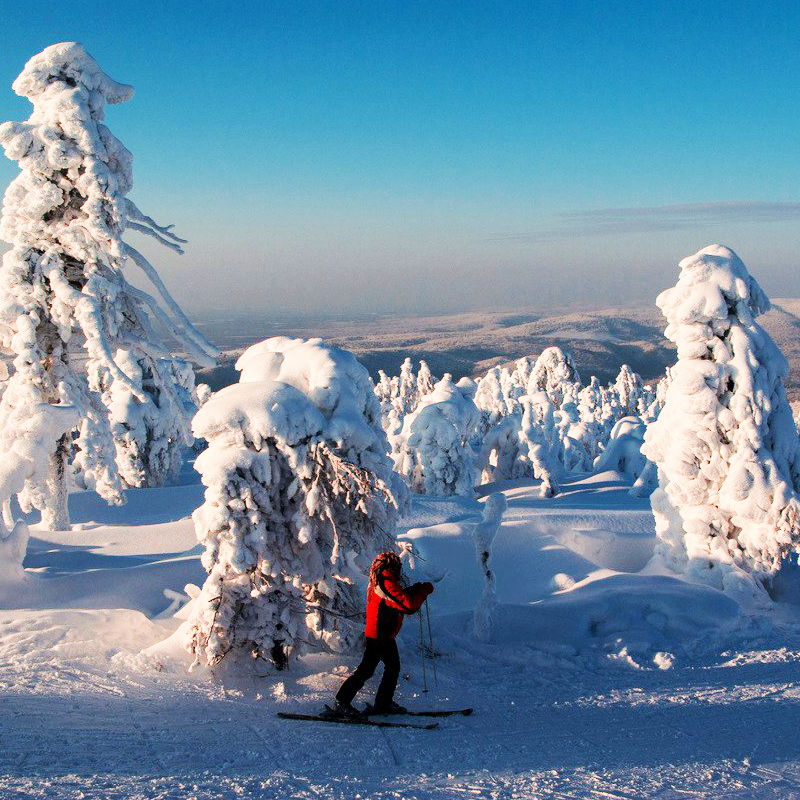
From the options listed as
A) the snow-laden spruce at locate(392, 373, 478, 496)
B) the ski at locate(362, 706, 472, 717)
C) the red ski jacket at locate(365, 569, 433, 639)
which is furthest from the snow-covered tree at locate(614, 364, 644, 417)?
the red ski jacket at locate(365, 569, 433, 639)

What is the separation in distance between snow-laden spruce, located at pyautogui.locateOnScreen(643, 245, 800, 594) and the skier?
250 inches

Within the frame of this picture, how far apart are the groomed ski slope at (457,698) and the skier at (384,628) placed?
1.29 feet

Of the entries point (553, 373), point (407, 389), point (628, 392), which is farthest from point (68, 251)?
point (407, 389)

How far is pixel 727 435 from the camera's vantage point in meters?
11.3

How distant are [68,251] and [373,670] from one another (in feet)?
35.9

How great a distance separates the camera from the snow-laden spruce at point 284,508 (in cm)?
735

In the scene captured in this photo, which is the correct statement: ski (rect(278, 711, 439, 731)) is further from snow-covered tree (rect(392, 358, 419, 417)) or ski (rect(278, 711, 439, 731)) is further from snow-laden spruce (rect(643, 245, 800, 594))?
snow-covered tree (rect(392, 358, 419, 417))

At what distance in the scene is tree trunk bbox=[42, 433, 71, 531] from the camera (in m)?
15.1

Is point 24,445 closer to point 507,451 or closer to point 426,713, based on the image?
point 426,713

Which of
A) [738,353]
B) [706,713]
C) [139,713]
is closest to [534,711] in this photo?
[706,713]

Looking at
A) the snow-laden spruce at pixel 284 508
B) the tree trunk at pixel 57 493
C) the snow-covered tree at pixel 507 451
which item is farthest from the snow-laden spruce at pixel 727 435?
the snow-covered tree at pixel 507 451

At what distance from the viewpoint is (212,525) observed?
7383 millimetres

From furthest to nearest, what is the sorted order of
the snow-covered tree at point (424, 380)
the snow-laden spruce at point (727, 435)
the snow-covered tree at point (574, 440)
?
the snow-covered tree at point (424, 380), the snow-covered tree at point (574, 440), the snow-laden spruce at point (727, 435)

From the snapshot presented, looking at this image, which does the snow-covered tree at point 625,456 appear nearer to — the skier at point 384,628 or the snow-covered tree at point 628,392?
the skier at point 384,628
